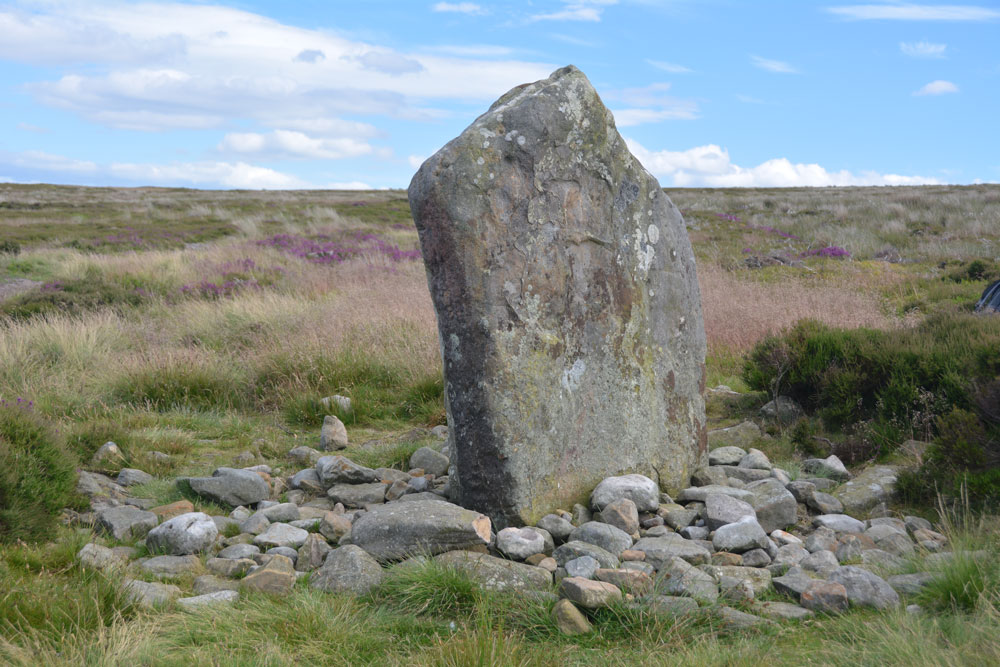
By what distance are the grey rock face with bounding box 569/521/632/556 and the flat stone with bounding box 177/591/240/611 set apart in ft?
6.42

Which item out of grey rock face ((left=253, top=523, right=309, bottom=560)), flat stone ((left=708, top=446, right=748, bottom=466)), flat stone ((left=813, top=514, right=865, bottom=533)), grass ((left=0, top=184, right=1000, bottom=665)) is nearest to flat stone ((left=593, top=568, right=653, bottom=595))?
grass ((left=0, top=184, right=1000, bottom=665))

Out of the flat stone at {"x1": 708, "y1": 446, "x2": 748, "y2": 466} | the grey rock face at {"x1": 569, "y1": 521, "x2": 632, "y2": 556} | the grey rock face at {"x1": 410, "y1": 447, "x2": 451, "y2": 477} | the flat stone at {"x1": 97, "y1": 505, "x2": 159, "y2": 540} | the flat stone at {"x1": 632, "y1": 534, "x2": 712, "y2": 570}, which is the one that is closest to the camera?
the flat stone at {"x1": 632, "y1": 534, "x2": 712, "y2": 570}

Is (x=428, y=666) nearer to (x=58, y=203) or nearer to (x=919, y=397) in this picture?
(x=919, y=397)

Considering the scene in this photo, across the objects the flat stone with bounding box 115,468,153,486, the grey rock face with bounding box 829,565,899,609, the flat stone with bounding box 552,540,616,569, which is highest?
the grey rock face with bounding box 829,565,899,609

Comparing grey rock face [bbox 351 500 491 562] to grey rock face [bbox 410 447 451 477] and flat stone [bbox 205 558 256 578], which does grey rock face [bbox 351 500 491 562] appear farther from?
grey rock face [bbox 410 447 451 477]

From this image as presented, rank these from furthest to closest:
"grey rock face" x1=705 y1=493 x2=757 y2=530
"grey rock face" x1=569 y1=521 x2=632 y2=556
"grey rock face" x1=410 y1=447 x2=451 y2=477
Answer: "grey rock face" x1=410 y1=447 x2=451 y2=477 → "grey rock face" x1=705 y1=493 x2=757 y2=530 → "grey rock face" x1=569 y1=521 x2=632 y2=556

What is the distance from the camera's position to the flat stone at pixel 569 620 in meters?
3.65

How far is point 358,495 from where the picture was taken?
589cm

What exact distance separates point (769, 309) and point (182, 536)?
8.52 metres

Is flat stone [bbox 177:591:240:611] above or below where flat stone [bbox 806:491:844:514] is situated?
below

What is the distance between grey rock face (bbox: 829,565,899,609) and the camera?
3.85 m

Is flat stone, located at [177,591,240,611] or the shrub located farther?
the shrub

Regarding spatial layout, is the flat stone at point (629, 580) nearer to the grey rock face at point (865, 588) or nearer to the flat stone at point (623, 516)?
the flat stone at point (623, 516)

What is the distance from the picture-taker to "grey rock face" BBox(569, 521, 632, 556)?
4625mm
